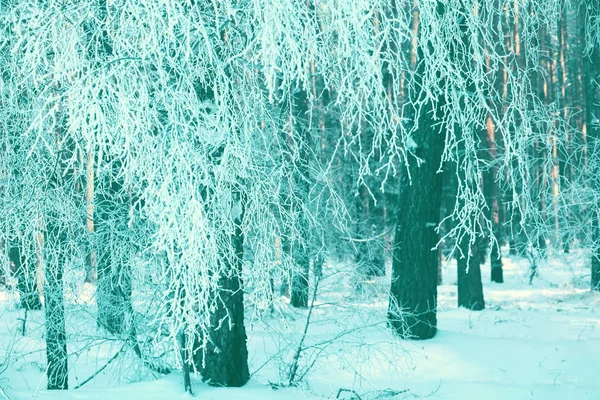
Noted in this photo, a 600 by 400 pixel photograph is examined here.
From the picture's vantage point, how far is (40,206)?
23.6 feet

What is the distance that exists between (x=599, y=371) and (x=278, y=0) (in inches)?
304

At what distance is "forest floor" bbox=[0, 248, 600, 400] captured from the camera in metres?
7.00

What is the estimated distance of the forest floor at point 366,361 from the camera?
700 centimetres

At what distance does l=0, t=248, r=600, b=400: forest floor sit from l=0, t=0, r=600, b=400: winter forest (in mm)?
53

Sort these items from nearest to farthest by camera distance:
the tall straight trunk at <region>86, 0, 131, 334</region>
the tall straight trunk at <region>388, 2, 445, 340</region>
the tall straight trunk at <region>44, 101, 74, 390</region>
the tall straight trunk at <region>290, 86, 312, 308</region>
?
1. the tall straight trunk at <region>290, 86, 312, 308</region>
2. the tall straight trunk at <region>86, 0, 131, 334</region>
3. the tall straight trunk at <region>44, 101, 74, 390</region>
4. the tall straight trunk at <region>388, 2, 445, 340</region>

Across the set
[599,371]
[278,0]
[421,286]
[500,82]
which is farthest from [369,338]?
[500,82]

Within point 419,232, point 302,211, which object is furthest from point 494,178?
point 302,211

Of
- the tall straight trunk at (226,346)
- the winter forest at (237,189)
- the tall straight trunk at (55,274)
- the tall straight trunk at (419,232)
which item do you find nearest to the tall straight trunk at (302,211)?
the winter forest at (237,189)

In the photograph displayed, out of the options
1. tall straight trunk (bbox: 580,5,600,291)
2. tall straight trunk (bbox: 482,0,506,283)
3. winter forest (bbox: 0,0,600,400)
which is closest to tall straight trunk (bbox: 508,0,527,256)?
winter forest (bbox: 0,0,600,400)

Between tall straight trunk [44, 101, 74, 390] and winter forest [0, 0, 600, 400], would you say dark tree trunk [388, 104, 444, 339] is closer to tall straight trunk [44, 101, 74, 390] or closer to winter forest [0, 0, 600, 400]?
winter forest [0, 0, 600, 400]

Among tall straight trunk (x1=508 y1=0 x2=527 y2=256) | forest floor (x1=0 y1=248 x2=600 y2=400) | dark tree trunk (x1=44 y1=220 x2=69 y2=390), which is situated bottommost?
forest floor (x1=0 y1=248 x2=600 y2=400)

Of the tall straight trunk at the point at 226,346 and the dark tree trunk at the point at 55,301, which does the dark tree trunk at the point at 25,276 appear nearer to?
the dark tree trunk at the point at 55,301

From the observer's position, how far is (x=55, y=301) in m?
7.61

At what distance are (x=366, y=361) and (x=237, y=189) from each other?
16.6 ft
